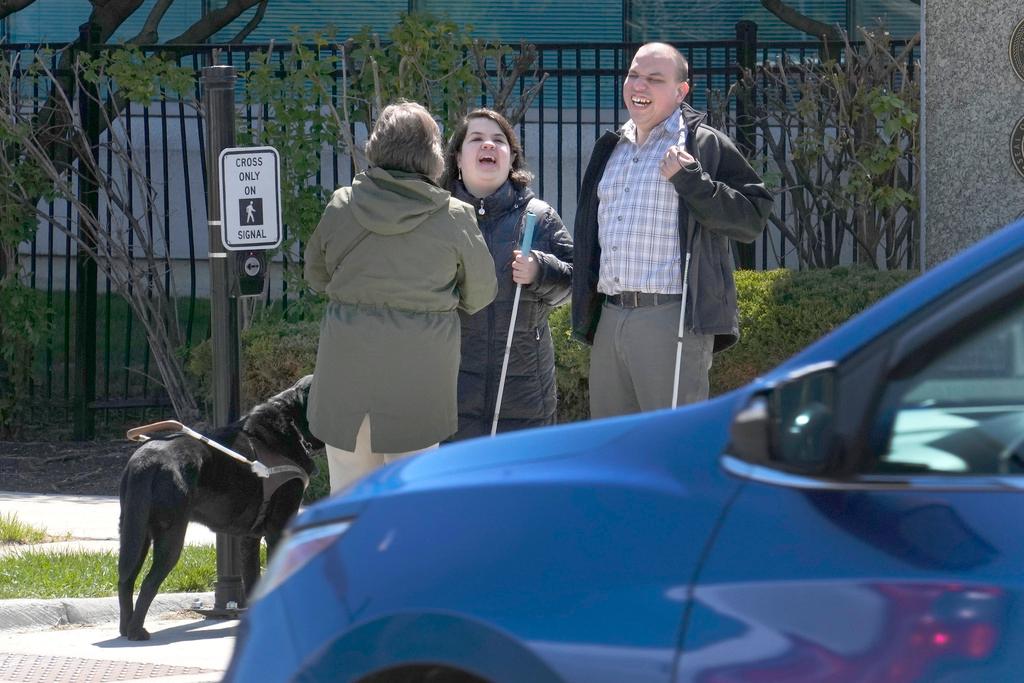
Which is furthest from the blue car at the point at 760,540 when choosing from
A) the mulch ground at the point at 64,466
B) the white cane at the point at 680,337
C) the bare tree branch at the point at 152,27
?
the bare tree branch at the point at 152,27

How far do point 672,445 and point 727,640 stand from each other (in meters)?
0.35

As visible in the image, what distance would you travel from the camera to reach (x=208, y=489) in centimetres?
552

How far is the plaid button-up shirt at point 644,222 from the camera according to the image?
17.6 feet

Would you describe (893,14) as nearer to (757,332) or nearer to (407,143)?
(757,332)

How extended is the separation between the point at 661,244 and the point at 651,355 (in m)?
0.40

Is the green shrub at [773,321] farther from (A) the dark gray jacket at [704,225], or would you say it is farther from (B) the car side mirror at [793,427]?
(B) the car side mirror at [793,427]

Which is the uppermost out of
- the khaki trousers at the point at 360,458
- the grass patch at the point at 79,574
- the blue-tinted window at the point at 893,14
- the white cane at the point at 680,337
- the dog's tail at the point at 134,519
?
the blue-tinted window at the point at 893,14

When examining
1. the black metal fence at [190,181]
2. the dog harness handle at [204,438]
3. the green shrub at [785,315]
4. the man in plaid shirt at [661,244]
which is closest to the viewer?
the man in plaid shirt at [661,244]

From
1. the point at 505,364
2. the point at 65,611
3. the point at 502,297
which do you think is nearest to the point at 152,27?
the point at 65,611

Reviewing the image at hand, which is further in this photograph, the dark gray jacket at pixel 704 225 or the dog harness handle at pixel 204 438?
the dog harness handle at pixel 204 438

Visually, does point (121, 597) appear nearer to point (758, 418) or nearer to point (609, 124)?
point (758, 418)

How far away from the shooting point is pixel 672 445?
8.17 feet

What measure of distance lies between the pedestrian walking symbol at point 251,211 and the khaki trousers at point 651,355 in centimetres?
142

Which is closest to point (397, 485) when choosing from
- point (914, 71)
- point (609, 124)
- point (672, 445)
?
point (672, 445)
